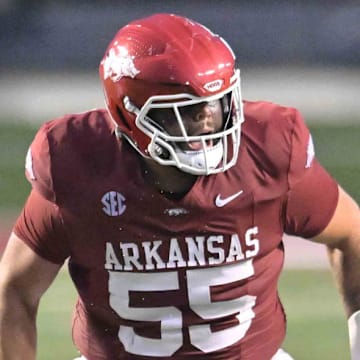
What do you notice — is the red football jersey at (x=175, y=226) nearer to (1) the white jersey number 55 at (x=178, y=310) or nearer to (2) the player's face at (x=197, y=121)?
(1) the white jersey number 55 at (x=178, y=310)

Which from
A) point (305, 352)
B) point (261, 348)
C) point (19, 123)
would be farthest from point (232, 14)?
point (261, 348)

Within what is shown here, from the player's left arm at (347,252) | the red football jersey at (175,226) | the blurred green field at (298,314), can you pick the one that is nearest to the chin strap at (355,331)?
the player's left arm at (347,252)

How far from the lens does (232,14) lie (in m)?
13.1

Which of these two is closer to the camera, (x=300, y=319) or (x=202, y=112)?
(x=202, y=112)

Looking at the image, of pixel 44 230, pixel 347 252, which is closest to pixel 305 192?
pixel 347 252

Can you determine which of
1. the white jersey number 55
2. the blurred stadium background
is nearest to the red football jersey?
the white jersey number 55

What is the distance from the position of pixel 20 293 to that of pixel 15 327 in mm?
86

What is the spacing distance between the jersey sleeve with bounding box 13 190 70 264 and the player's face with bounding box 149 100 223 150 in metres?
0.34

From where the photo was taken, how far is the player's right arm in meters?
3.01

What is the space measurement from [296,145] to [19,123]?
7977mm

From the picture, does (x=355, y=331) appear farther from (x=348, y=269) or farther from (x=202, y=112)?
(x=202, y=112)

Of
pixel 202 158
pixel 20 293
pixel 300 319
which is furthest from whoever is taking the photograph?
pixel 300 319

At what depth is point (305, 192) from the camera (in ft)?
9.69

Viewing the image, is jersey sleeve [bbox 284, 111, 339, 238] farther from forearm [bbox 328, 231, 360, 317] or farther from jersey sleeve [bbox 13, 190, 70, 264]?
jersey sleeve [bbox 13, 190, 70, 264]
